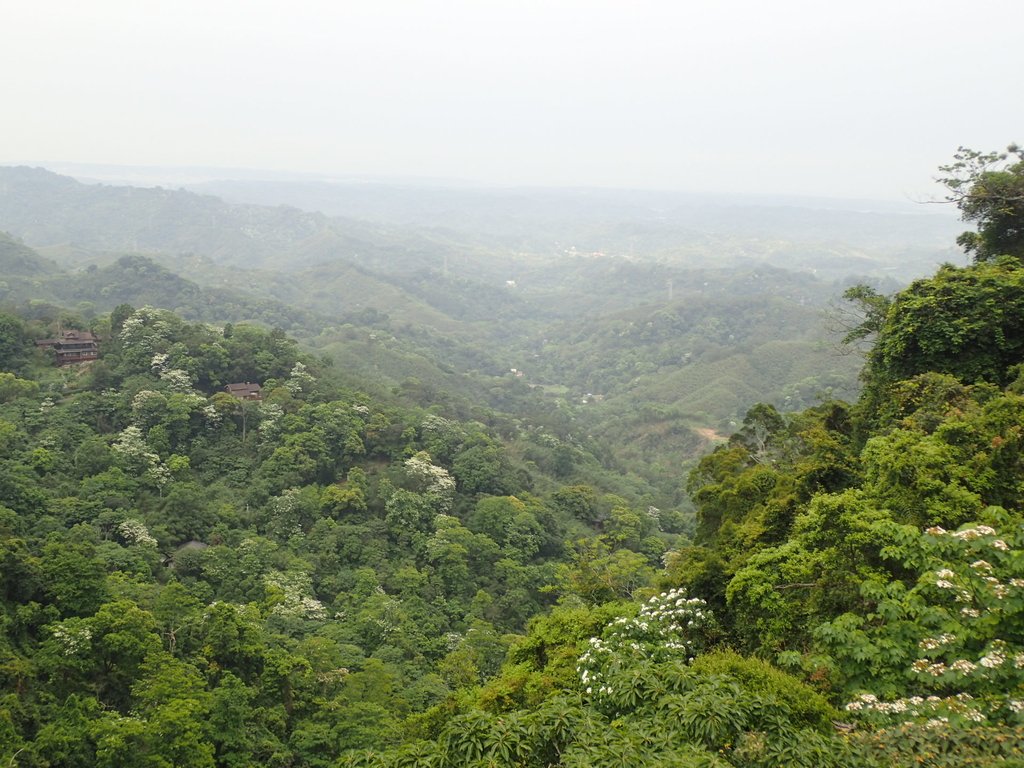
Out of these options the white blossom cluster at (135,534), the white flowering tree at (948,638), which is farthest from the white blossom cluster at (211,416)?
the white flowering tree at (948,638)

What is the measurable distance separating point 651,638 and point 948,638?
14.4 feet

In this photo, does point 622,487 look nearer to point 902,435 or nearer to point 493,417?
point 493,417

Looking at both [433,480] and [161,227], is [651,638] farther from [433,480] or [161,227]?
[161,227]

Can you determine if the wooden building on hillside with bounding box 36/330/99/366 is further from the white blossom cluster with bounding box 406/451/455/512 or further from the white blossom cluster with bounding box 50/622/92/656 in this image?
the white blossom cluster with bounding box 50/622/92/656

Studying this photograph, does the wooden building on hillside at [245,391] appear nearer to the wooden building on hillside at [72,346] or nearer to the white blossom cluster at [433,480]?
the wooden building on hillside at [72,346]

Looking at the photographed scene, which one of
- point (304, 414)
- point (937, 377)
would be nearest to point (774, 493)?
point (937, 377)

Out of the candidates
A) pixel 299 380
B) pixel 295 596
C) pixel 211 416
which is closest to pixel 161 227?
pixel 299 380

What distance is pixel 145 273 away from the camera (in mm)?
80500

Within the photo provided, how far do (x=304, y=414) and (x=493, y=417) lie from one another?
23.8 metres

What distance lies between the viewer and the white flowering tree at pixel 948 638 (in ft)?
17.7

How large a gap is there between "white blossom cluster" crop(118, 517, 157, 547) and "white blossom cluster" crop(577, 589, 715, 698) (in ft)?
55.5

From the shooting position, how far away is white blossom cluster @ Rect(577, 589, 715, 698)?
7941mm

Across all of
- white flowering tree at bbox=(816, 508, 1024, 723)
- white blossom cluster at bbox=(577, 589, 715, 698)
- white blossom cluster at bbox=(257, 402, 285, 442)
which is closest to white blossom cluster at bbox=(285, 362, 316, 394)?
white blossom cluster at bbox=(257, 402, 285, 442)

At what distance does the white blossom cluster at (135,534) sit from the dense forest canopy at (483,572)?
92mm
